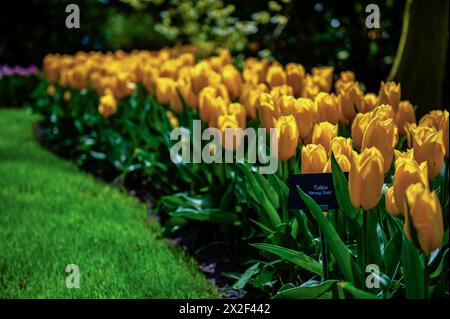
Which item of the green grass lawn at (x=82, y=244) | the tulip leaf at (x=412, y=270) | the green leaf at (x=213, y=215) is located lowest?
the green grass lawn at (x=82, y=244)

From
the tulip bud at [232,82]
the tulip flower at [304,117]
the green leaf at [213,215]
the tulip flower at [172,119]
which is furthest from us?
the tulip flower at [172,119]

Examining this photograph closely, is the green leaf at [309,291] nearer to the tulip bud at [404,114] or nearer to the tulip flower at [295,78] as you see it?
the tulip bud at [404,114]

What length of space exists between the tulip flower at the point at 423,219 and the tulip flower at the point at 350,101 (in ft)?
5.15

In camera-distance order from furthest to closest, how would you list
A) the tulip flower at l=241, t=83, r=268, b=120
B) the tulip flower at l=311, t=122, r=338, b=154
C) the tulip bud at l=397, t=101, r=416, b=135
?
the tulip flower at l=241, t=83, r=268, b=120, the tulip bud at l=397, t=101, r=416, b=135, the tulip flower at l=311, t=122, r=338, b=154

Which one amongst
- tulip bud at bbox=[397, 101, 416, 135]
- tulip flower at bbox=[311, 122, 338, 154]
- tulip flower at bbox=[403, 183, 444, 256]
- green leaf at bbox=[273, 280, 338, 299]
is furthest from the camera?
tulip bud at bbox=[397, 101, 416, 135]

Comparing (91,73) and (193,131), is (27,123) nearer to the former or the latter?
(91,73)

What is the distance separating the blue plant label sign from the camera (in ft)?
7.77

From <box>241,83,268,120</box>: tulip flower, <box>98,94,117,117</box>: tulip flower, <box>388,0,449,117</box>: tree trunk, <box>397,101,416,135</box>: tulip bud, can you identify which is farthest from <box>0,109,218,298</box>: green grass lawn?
<box>388,0,449,117</box>: tree trunk

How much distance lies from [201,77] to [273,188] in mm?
1330

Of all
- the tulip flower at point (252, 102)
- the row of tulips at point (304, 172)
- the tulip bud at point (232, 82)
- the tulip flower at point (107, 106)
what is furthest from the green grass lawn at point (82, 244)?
the tulip bud at point (232, 82)

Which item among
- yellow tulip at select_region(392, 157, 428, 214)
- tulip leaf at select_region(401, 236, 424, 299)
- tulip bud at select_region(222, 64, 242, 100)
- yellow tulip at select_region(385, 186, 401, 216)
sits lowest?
tulip leaf at select_region(401, 236, 424, 299)

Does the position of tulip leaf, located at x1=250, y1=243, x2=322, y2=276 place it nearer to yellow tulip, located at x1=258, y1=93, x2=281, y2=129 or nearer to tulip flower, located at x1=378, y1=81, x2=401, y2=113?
yellow tulip, located at x1=258, y1=93, x2=281, y2=129

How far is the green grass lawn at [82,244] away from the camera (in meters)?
3.31
